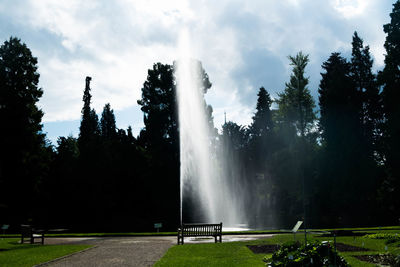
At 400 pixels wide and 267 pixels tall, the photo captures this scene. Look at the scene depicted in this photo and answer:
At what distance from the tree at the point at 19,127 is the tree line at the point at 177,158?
3.6 inches

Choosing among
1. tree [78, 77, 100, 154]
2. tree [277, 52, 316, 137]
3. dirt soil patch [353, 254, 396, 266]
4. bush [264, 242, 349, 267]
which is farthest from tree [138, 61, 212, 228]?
bush [264, 242, 349, 267]

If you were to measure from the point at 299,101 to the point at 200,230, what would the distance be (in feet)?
91.9

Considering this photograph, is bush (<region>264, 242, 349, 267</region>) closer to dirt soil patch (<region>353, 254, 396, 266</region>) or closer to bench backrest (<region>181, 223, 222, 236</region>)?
dirt soil patch (<region>353, 254, 396, 266</region>)

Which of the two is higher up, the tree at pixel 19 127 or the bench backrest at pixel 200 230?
the tree at pixel 19 127

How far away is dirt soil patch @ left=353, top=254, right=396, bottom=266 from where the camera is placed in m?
9.04

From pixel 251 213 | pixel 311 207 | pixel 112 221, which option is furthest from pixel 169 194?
pixel 311 207

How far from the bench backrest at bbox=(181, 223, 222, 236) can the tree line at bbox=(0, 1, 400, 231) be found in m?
19.9

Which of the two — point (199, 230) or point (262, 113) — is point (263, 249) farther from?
point (262, 113)

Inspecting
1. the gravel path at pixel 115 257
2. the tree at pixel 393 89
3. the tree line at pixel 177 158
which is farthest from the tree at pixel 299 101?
the gravel path at pixel 115 257

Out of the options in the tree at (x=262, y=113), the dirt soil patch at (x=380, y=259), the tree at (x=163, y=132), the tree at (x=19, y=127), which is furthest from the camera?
the tree at (x=262, y=113)

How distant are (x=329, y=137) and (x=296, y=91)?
663 centimetres

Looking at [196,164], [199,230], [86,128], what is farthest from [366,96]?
[86,128]

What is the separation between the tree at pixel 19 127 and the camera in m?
33.0

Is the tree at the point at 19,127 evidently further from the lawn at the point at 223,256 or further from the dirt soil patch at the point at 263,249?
the dirt soil patch at the point at 263,249
